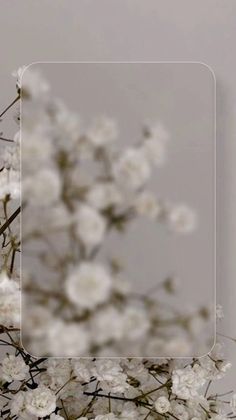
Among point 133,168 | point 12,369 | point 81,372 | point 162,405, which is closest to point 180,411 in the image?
point 162,405

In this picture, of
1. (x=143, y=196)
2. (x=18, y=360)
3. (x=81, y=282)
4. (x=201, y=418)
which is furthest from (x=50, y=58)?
(x=201, y=418)

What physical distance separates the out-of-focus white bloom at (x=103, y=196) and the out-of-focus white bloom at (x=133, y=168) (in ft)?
0.07

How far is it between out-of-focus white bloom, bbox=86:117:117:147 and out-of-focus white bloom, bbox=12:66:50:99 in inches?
4.1

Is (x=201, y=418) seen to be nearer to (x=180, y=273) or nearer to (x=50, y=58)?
(x=180, y=273)

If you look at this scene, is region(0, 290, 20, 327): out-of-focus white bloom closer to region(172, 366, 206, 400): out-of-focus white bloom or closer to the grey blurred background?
region(172, 366, 206, 400): out-of-focus white bloom

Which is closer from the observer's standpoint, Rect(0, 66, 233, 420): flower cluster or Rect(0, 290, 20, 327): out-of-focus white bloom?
Rect(0, 290, 20, 327): out-of-focus white bloom

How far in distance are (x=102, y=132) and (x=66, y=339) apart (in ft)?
1.17

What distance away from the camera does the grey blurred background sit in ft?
4.16

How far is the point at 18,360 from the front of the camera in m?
1.11

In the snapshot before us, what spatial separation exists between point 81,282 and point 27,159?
0.23 metres

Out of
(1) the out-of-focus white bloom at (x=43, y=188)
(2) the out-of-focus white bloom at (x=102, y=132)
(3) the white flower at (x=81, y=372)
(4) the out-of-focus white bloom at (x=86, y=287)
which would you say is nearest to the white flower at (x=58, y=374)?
(3) the white flower at (x=81, y=372)

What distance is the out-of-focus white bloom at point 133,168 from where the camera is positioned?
1209 millimetres

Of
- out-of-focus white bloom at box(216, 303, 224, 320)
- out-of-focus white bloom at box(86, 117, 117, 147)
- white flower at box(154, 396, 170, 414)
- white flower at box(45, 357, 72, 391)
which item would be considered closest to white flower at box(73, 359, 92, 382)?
white flower at box(45, 357, 72, 391)

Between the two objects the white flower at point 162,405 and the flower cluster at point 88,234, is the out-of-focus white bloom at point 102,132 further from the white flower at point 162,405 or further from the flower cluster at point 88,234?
the white flower at point 162,405
